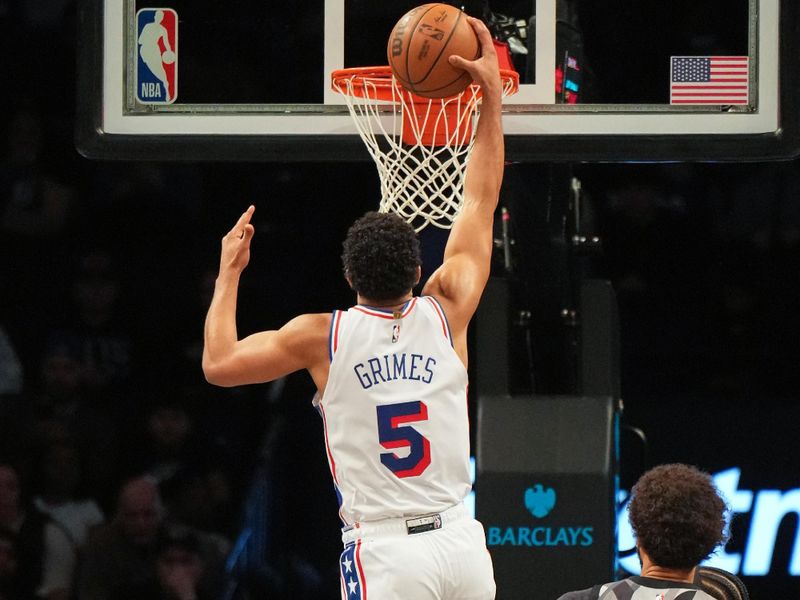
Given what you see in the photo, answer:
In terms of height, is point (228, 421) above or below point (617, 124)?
below

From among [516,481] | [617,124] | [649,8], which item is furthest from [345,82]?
[649,8]

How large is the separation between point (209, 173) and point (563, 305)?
2966 mm

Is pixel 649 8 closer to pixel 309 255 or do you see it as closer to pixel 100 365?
pixel 309 255

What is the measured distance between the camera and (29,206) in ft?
24.9

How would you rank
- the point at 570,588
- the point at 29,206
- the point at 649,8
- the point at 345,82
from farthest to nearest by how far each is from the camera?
the point at 29,206 < the point at 649,8 < the point at 570,588 < the point at 345,82

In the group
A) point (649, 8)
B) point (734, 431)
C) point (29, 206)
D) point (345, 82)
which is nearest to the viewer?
point (345, 82)

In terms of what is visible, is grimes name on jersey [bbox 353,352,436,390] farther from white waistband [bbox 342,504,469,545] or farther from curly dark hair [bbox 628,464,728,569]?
curly dark hair [bbox 628,464,728,569]

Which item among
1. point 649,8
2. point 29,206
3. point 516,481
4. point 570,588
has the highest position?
point 649,8

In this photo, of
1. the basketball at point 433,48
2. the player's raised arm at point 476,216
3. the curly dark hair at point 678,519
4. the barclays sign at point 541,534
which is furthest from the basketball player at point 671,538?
the barclays sign at point 541,534

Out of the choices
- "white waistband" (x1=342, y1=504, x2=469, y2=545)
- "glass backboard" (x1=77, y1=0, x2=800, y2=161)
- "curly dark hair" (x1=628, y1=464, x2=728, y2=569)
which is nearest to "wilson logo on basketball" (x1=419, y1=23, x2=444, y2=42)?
"glass backboard" (x1=77, y1=0, x2=800, y2=161)

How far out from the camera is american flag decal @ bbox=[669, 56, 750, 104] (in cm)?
Result: 447

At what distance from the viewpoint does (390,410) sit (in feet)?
10.3

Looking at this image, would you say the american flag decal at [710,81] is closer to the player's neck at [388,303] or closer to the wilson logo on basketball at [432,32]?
the wilson logo on basketball at [432,32]

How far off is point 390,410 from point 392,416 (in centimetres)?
1
